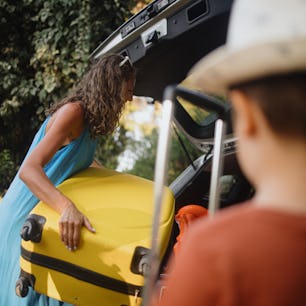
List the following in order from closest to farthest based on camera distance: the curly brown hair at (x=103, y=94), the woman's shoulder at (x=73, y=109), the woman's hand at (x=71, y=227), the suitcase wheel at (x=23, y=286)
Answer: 1. the woman's hand at (x=71, y=227)
2. the suitcase wheel at (x=23, y=286)
3. the woman's shoulder at (x=73, y=109)
4. the curly brown hair at (x=103, y=94)

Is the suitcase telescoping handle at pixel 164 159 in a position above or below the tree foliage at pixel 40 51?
below

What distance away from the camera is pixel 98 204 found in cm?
186

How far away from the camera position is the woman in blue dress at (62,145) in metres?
1.89

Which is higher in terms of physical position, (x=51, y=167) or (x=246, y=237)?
(x=51, y=167)

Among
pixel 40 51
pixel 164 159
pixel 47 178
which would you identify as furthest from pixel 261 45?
pixel 40 51

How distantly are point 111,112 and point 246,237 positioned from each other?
145 centimetres

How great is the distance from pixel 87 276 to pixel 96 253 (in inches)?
3.3

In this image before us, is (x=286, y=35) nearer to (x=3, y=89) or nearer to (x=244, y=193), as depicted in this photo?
(x=244, y=193)

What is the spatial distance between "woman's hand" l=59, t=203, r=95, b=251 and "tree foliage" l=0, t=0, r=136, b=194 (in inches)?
155

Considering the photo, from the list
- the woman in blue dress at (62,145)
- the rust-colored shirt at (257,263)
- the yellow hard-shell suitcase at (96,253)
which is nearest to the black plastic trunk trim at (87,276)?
the yellow hard-shell suitcase at (96,253)

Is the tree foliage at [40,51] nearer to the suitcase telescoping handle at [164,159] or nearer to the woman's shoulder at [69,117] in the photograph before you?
the woman's shoulder at [69,117]

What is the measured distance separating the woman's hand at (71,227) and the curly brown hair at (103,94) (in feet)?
1.45

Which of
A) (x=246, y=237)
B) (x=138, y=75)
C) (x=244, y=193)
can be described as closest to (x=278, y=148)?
(x=246, y=237)

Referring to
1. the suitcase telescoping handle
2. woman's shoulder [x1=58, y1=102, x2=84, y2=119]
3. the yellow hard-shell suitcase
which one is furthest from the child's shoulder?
woman's shoulder [x1=58, y1=102, x2=84, y2=119]
